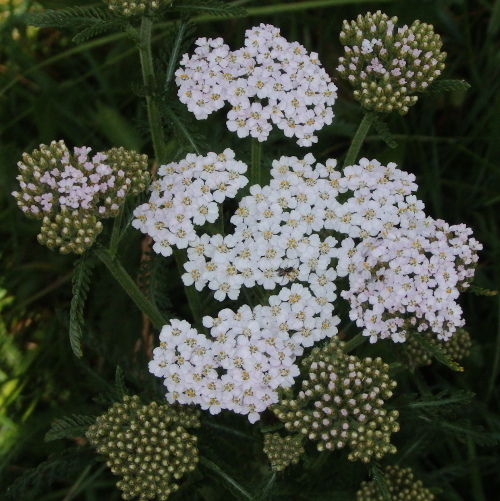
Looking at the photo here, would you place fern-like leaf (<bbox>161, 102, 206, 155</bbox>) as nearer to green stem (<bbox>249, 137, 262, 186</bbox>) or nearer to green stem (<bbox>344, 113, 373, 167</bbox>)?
green stem (<bbox>249, 137, 262, 186</bbox>)

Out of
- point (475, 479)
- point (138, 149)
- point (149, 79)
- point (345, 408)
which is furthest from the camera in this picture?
point (138, 149)

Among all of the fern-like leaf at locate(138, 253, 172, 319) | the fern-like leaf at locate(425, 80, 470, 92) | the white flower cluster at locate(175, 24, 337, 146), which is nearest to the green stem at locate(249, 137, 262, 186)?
the white flower cluster at locate(175, 24, 337, 146)

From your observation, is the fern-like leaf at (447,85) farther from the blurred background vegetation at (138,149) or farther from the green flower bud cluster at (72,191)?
the green flower bud cluster at (72,191)

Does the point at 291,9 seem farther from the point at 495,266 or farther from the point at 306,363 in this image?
the point at 306,363

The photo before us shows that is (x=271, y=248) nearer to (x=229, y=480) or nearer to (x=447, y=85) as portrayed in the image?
(x=229, y=480)

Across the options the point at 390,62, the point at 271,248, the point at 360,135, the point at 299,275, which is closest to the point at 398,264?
the point at 299,275

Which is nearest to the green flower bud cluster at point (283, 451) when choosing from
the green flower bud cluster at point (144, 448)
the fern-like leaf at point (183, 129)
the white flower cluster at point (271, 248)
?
the green flower bud cluster at point (144, 448)
